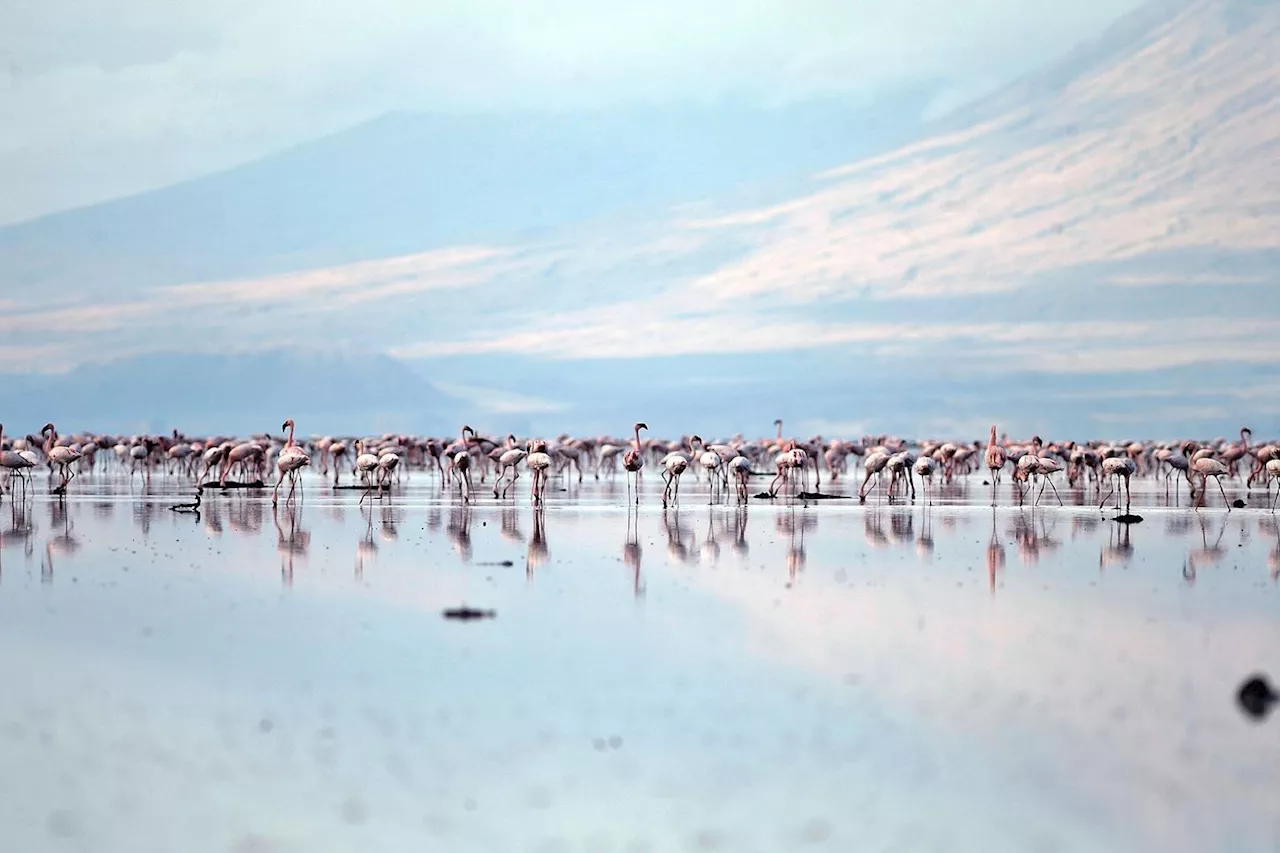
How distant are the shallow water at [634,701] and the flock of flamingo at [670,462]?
1080 cm

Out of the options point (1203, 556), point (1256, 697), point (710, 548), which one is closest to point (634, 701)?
point (1256, 697)

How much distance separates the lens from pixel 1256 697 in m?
9.05

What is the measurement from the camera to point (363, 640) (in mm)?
11367

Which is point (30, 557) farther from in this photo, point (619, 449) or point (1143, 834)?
point (619, 449)

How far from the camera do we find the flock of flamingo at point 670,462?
2841cm

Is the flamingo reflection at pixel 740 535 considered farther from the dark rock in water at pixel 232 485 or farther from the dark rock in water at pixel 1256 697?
the dark rock in water at pixel 232 485

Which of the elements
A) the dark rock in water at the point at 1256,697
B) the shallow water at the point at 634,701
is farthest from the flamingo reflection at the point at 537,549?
the dark rock in water at the point at 1256,697

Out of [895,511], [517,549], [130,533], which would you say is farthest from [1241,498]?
[130,533]

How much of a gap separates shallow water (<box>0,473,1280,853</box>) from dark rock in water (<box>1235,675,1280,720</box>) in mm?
128

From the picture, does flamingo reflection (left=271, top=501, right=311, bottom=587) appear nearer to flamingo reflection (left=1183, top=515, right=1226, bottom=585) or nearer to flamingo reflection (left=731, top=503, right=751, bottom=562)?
flamingo reflection (left=731, top=503, right=751, bottom=562)

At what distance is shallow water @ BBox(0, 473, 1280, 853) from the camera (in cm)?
692

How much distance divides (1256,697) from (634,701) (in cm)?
376

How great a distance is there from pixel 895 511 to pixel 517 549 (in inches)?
390

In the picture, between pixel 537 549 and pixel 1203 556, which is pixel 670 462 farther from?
pixel 1203 556
